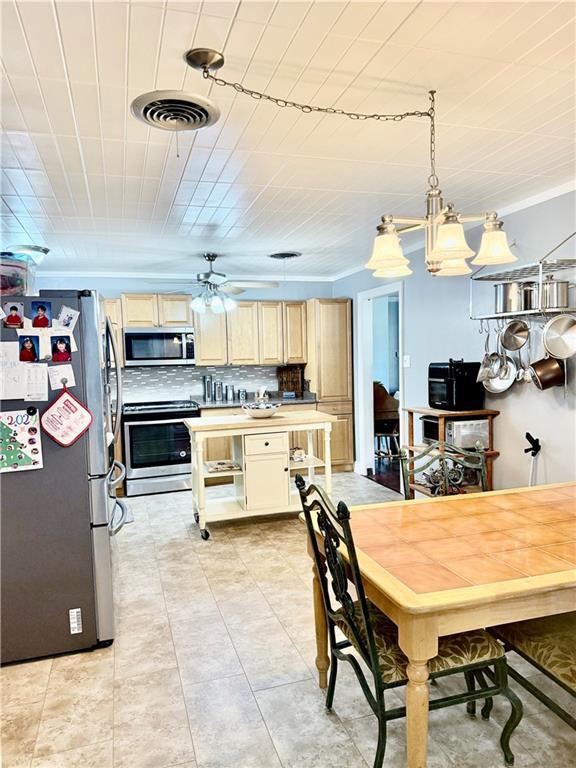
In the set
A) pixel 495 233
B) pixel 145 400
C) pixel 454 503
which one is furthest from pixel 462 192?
pixel 145 400

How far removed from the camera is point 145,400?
5.96 metres

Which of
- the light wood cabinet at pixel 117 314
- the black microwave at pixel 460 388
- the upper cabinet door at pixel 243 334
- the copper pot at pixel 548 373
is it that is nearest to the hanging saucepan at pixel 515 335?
the copper pot at pixel 548 373

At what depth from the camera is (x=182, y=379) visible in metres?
6.09

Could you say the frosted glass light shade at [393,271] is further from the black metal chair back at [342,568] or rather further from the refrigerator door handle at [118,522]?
the refrigerator door handle at [118,522]

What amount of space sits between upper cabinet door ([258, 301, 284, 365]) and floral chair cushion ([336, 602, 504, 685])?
450 cm

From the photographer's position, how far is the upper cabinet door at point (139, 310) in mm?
5504

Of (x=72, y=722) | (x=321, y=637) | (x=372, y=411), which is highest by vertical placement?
(x=372, y=411)

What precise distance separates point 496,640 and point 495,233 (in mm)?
1538

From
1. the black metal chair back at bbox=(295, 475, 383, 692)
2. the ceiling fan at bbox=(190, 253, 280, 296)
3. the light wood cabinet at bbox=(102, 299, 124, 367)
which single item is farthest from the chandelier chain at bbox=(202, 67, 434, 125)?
the light wood cabinet at bbox=(102, 299, 124, 367)

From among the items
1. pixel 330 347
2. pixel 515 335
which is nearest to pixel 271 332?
pixel 330 347

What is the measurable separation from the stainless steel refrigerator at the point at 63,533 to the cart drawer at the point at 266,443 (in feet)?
5.34

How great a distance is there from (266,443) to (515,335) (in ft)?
6.58

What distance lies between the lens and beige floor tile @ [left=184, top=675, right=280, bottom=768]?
1.78 metres

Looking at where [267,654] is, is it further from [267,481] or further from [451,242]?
[451,242]
